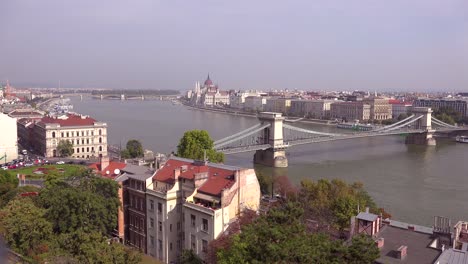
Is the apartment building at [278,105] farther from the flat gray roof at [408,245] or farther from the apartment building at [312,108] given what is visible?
the flat gray roof at [408,245]

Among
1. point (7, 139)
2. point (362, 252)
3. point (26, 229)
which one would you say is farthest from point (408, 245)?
point (7, 139)

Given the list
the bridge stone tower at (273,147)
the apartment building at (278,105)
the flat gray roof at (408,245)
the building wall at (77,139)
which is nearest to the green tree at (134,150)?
the building wall at (77,139)

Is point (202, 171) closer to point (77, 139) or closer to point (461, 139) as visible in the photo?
point (77, 139)

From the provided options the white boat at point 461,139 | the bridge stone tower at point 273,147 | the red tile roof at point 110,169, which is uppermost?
the red tile roof at point 110,169

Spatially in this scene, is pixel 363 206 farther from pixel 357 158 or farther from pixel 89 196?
pixel 357 158

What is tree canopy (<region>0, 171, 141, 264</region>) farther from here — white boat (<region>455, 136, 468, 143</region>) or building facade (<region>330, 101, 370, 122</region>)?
building facade (<region>330, 101, 370, 122</region>)
